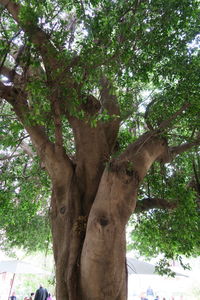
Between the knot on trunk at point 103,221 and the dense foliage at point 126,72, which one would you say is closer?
the knot on trunk at point 103,221

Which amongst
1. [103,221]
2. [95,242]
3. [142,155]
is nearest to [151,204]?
[142,155]

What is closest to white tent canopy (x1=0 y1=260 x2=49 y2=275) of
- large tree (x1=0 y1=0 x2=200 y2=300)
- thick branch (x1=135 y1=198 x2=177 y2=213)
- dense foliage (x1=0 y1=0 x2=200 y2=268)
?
dense foliage (x1=0 y1=0 x2=200 y2=268)

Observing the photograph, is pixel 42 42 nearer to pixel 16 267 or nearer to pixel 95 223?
pixel 95 223

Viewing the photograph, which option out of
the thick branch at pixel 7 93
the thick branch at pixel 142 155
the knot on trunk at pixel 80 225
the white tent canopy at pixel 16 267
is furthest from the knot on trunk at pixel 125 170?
the white tent canopy at pixel 16 267

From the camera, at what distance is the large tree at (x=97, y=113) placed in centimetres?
336

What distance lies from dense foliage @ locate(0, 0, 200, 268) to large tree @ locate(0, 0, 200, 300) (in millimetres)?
19

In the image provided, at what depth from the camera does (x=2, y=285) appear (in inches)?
816

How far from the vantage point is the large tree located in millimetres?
3357

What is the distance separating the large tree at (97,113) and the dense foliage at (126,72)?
0.06 ft

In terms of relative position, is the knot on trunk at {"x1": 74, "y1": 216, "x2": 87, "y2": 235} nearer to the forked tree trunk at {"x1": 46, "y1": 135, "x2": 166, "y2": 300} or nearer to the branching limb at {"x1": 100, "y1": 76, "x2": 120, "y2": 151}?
the forked tree trunk at {"x1": 46, "y1": 135, "x2": 166, "y2": 300}

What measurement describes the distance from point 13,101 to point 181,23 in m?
2.87

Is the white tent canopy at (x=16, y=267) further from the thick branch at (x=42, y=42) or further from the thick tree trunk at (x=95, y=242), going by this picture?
the thick branch at (x=42, y=42)

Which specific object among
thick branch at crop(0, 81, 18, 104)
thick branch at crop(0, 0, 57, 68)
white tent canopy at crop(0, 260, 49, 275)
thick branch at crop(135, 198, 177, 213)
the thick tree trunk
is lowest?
the thick tree trunk

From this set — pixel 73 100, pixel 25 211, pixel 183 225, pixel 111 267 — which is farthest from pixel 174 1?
pixel 25 211
